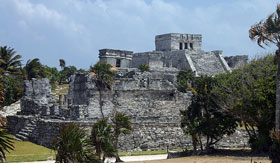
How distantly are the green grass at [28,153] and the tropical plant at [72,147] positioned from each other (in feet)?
20.8

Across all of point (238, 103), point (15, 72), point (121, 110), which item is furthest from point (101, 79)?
point (15, 72)

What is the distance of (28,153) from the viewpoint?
1970 cm

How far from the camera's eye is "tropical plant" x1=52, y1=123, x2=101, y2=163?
12.1m

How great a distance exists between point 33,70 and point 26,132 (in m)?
20.4

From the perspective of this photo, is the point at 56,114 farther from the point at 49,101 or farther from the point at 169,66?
the point at 169,66

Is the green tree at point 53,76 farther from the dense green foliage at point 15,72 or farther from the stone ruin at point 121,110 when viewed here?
the stone ruin at point 121,110

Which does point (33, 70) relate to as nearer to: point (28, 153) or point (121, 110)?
point (121, 110)

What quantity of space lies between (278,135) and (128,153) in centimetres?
940

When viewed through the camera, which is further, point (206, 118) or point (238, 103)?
point (206, 118)

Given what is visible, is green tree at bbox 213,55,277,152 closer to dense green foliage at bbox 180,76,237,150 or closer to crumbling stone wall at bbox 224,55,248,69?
dense green foliage at bbox 180,76,237,150

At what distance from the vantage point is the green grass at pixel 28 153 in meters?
18.5

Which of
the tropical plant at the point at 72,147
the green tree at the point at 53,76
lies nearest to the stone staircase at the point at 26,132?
the tropical plant at the point at 72,147

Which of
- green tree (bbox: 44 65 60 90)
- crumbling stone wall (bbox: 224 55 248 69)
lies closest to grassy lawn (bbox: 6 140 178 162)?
green tree (bbox: 44 65 60 90)

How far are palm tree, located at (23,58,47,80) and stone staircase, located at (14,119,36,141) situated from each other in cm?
1896
